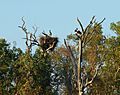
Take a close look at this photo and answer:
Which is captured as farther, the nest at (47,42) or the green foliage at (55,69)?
the nest at (47,42)

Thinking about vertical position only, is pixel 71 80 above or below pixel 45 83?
above

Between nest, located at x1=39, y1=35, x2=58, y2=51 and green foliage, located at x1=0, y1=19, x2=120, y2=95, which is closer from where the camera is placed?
green foliage, located at x1=0, y1=19, x2=120, y2=95

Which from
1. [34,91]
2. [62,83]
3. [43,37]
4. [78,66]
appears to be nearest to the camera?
[78,66]

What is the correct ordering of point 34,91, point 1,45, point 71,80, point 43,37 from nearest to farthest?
point 34,91 < point 43,37 < point 1,45 < point 71,80

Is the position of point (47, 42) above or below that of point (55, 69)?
below

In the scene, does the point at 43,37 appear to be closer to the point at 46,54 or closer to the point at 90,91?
the point at 46,54

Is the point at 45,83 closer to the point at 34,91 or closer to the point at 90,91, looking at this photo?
the point at 34,91

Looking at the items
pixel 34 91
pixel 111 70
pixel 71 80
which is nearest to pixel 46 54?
pixel 34 91

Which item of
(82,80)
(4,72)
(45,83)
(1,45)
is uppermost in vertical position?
(1,45)

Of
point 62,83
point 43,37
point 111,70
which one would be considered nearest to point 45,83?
point 43,37

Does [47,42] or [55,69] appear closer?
[47,42]

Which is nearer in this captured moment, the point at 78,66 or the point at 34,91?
the point at 78,66

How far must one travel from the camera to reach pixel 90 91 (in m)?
49.0

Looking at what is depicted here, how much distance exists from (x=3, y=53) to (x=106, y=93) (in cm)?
976
